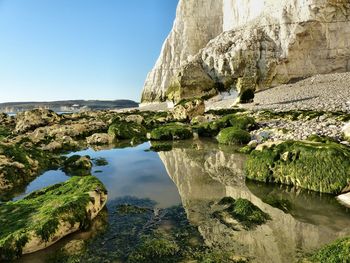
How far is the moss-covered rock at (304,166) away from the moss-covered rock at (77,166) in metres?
6.92

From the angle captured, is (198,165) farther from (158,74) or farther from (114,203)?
(158,74)

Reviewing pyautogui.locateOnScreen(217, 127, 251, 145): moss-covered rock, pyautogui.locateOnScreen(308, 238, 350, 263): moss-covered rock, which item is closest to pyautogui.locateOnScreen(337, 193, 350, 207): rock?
pyautogui.locateOnScreen(308, 238, 350, 263): moss-covered rock

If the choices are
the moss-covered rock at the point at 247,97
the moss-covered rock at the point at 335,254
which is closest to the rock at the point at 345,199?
the moss-covered rock at the point at 335,254

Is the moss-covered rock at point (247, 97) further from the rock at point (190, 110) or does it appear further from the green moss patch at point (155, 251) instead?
the green moss patch at point (155, 251)

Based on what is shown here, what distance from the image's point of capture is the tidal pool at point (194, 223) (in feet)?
20.7

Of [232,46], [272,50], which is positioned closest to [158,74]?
[232,46]

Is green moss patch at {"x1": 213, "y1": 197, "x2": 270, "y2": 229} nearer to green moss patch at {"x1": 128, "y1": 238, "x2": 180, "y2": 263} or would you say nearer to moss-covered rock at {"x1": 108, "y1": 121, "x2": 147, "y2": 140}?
green moss patch at {"x1": 128, "y1": 238, "x2": 180, "y2": 263}

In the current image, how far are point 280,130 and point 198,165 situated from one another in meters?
6.59

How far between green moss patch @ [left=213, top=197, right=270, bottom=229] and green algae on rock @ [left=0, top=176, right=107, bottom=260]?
10.2ft

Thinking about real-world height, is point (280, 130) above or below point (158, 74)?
below

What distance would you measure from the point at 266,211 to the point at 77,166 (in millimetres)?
9109

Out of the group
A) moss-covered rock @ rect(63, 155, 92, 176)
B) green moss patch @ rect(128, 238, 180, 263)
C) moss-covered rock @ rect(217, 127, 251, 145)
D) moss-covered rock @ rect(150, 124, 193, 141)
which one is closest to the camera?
green moss patch @ rect(128, 238, 180, 263)

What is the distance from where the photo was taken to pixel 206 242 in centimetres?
669

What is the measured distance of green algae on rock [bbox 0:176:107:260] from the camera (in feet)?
21.7
